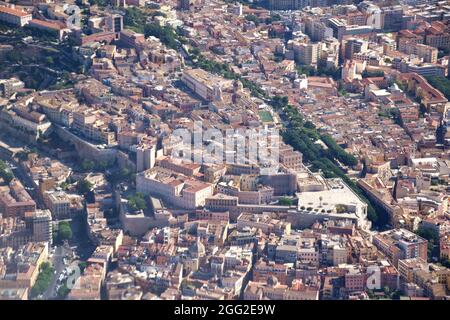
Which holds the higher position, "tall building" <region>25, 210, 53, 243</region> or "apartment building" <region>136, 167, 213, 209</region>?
"apartment building" <region>136, 167, 213, 209</region>

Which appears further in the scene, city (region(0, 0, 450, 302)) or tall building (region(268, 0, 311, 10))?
tall building (region(268, 0, 311, 10))

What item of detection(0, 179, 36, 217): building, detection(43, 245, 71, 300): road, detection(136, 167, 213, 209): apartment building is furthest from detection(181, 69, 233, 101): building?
detection(43, 245, 71, 300): road

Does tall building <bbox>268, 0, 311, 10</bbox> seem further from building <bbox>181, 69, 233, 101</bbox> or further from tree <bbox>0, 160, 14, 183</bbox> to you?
tree <bbox>0, 160, 14, 183</bbox>

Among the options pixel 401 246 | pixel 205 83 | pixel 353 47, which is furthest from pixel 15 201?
pixel 353 47

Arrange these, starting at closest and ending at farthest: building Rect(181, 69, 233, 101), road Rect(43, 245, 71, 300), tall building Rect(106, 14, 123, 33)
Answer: road Rect(43, 245, 71, 300), building Rect(181, 69, 233, 101), tall building Rect(106, 14, 123, 33)

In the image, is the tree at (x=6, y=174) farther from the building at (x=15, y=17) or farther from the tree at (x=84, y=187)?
the building at (x=15, y=17)

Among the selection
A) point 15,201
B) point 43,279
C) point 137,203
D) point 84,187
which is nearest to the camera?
point 43,279

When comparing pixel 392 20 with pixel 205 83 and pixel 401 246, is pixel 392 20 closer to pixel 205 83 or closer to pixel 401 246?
pixel 205 83

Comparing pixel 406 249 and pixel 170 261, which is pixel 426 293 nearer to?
pixel 406 249

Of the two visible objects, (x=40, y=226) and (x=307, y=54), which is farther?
(x=307, y=54)
